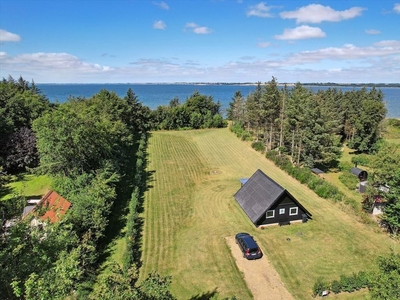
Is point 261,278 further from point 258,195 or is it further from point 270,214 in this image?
point 258,195

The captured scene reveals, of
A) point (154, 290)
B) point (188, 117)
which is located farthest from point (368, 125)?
point (154, 290)

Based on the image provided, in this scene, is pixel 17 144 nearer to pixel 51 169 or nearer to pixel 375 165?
pixel 51 169

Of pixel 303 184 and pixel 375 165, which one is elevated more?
pixel 375 165

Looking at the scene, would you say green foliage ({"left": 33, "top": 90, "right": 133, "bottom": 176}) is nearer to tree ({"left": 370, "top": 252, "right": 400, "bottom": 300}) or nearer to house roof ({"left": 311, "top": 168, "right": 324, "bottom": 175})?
tree ({"left": 370, "top": 252, "right": 400, "bottom": 300})

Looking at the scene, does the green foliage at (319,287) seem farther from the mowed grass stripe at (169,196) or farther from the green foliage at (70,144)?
the green foliage at (70,144)

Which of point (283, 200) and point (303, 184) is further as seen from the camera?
point (303, 184)

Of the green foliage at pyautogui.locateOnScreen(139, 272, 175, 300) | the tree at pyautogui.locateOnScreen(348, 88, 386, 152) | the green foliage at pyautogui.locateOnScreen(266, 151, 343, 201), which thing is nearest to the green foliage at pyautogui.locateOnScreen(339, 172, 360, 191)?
the green foliage at pyautogui.locateOnScreen(266, 151, 343, 201)

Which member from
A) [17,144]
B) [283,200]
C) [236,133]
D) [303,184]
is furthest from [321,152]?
[17,144]
